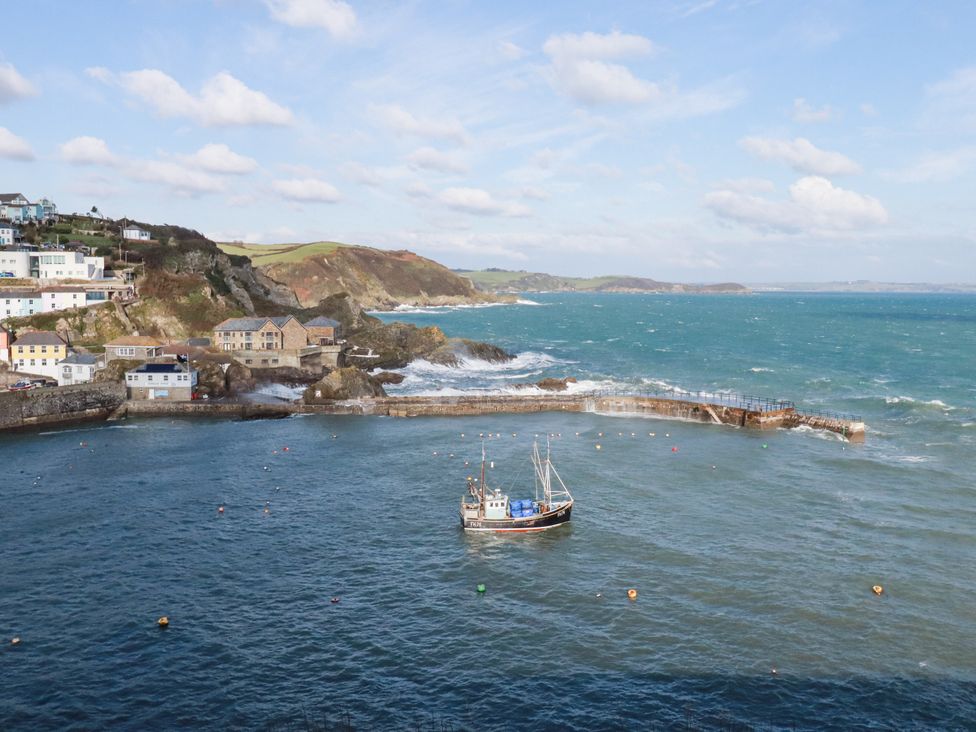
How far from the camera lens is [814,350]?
584 ft

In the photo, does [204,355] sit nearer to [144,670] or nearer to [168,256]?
[168,256]

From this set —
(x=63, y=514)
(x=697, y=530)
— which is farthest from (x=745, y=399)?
(x=63, y=514)

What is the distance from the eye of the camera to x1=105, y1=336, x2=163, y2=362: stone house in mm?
116875

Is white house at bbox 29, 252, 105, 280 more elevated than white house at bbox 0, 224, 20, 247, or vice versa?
white house at bbox 0, 224, 20, 247

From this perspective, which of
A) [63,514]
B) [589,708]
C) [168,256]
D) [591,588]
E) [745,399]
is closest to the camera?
[589,708]

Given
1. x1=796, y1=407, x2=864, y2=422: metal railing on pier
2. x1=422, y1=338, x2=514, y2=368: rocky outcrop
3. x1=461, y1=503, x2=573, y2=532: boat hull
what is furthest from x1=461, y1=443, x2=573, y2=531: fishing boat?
x1=422, y1=338, x2=514, y2=368: rocky outcrop

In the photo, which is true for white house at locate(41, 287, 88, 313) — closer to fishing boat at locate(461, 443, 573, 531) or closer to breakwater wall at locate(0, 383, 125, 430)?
breakwater wall at locate(0, 383, 125, 430)

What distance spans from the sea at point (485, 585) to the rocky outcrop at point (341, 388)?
69.1 ft

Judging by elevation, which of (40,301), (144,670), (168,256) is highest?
(168,256)

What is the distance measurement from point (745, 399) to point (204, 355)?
90651 mm

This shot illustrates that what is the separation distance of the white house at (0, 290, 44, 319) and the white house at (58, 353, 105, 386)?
2320 cm

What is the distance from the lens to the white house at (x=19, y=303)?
123m

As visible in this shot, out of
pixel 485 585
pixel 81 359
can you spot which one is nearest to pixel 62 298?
pixel 81 359

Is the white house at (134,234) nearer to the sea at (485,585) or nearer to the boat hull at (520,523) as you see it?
the sea at (485,585)
